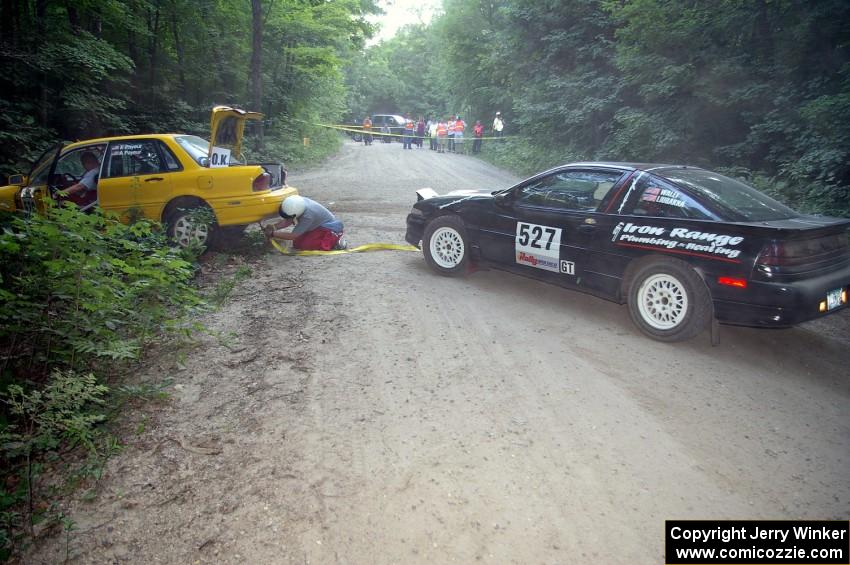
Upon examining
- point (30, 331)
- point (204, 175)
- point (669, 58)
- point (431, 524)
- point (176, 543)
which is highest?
point (669, 58)

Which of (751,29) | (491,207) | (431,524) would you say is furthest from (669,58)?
(431,524)

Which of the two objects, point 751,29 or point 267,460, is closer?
point 267,460

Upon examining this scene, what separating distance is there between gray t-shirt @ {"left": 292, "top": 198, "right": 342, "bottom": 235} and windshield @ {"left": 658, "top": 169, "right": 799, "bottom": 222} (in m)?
4.70

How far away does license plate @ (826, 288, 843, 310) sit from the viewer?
4.48 meters

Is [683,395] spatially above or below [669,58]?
below

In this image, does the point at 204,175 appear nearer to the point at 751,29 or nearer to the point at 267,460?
the point at 267,460

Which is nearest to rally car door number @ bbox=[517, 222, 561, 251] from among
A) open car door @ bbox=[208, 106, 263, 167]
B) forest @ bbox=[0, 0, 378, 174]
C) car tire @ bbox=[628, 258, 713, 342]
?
car tire @ bbox=[628, 258, 713, 342]

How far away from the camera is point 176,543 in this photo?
2547mm

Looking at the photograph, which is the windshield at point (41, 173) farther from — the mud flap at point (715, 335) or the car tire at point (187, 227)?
the mud flap at point (715, 335)

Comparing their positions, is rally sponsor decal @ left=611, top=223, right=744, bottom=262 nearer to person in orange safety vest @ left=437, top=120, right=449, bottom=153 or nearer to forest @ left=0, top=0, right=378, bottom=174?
forest @ left=0, top=0, right=378, bottom=174

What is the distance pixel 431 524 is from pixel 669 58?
13.8 meters

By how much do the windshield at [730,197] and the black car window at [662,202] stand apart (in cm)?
12

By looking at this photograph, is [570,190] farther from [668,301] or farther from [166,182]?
[166,182]

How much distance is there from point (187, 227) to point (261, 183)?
118 centimetres
